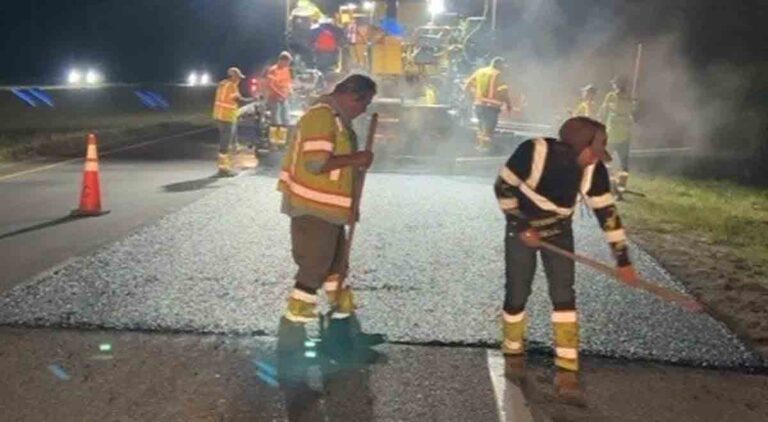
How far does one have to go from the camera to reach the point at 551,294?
5.08 meters

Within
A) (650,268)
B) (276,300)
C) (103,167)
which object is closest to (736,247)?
(650,268)

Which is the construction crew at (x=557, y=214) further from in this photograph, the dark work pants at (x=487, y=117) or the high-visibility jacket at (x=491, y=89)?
the dark work pants at (x=487, y=117)

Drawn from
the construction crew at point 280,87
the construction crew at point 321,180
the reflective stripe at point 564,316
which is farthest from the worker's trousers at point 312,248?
the construction crew at point 280,87

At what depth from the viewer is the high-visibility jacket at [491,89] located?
15.2 metres

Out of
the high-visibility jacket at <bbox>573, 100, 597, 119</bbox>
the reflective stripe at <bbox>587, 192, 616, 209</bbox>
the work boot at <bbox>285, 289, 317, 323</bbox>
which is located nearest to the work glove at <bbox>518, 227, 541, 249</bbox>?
the reflective stripe at <bbox>587, 192, 616, 209</bbox>

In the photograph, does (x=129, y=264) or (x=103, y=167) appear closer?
(x=129, y=264)

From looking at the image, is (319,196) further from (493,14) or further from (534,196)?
(493,14)

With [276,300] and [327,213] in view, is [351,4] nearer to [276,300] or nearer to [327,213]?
[276,300]

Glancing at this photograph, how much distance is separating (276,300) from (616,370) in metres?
2.47

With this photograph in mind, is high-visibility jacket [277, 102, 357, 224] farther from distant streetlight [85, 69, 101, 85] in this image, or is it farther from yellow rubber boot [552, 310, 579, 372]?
distant streetlight [85, 69, 101, 85]

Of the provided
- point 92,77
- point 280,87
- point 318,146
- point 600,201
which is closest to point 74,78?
point 92,77

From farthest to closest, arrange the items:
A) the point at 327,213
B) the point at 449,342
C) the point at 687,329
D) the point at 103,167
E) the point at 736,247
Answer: the point at 103,167 → the point at 736,247 → the point at 687,329 → the point at 449,342 → the point at 327,213

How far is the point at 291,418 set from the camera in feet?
13.7

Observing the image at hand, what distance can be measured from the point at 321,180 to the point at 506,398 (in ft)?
5.20
